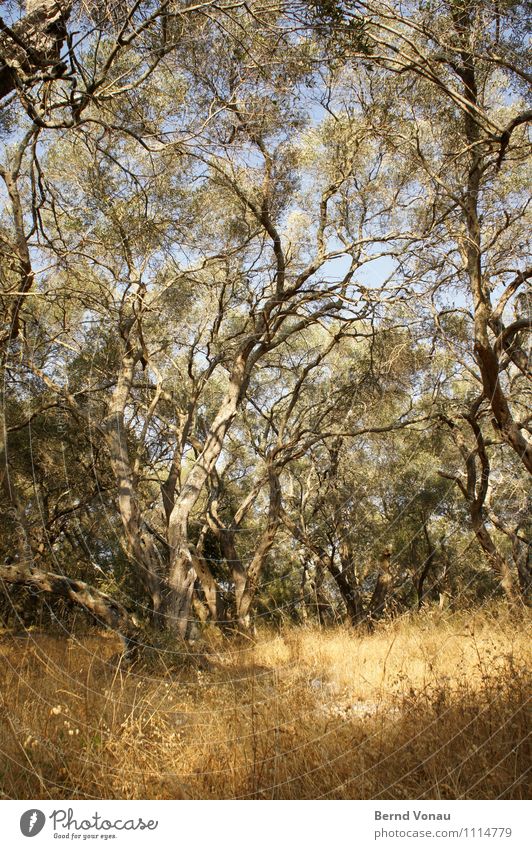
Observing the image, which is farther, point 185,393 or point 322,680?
point 185,393

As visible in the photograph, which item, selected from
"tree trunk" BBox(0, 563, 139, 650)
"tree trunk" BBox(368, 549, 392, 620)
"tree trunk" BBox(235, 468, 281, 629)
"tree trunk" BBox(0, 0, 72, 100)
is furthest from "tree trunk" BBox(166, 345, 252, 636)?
"tree trunk" BBox(368, 549, 392, 620)

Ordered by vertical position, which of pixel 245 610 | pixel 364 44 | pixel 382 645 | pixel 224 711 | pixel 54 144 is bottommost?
pixel 245 610

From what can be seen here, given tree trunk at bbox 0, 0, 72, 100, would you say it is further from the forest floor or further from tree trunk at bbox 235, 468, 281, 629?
tree trunk at bbox 235, 468, 281, 629

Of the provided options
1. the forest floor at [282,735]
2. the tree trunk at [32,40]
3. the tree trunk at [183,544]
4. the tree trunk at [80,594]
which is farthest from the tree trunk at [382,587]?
the tree trunk at [32,40]

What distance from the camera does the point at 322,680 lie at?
4.42 meters

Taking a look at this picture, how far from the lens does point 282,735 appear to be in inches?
120

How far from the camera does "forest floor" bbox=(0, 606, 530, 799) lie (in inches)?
104

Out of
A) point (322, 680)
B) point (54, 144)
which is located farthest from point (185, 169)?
point (322, 680)

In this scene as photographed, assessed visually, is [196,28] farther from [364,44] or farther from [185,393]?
[185,393]

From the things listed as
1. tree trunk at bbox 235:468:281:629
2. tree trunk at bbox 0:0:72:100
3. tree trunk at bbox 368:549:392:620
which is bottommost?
tree trunk at bbox 368:549:392:620

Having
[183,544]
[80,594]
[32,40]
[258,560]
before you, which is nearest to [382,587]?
[258,560]

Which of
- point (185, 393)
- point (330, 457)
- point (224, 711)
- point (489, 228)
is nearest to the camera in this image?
point (224, 711)

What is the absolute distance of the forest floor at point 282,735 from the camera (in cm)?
264
